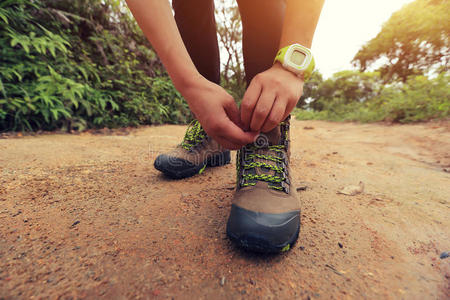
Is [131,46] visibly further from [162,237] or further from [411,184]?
[411,184]

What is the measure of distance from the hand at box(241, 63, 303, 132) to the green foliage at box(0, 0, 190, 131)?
2.34 metres

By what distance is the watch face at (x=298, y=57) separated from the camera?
68cm

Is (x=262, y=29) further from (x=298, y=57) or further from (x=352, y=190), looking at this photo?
(x=352, y=190)

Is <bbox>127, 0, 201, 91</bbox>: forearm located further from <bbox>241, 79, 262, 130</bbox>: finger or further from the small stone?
the small stone

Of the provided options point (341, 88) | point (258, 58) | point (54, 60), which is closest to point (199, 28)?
point (258, 58)

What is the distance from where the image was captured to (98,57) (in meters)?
3.00

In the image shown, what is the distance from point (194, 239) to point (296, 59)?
66 cm

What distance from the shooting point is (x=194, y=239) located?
0.66 metres

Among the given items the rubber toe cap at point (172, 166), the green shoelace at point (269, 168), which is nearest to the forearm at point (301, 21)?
the green shoelace at point (269, 168)

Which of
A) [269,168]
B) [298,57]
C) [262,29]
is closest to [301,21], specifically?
[298,57]

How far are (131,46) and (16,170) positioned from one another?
325 cm

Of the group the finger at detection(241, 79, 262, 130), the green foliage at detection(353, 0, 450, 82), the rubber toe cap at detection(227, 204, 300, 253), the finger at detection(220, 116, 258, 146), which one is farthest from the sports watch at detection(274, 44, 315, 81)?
the green foliage at detection(353, 0, 450, 82)

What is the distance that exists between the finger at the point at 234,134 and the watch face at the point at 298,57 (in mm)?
274

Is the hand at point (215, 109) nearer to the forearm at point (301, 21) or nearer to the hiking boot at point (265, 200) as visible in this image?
the hiking boot at point (265, 200)
